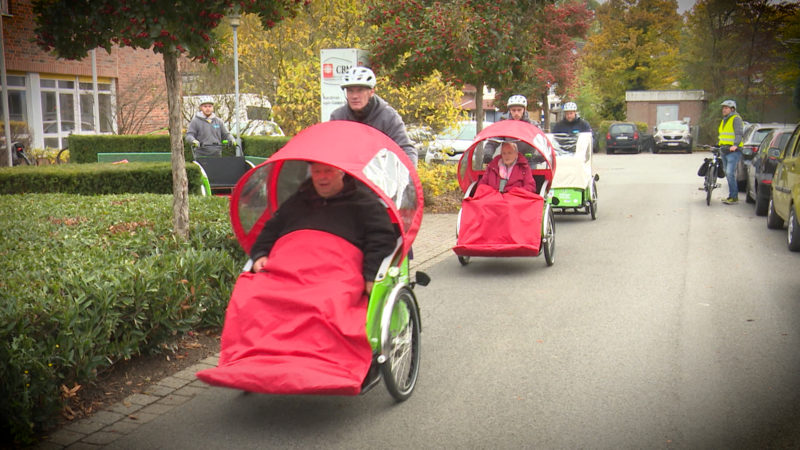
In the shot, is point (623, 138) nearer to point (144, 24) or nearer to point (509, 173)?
point (509, 173)

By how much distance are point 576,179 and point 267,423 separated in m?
9.77

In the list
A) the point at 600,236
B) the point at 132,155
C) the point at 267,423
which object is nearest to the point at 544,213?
the point at 600,236

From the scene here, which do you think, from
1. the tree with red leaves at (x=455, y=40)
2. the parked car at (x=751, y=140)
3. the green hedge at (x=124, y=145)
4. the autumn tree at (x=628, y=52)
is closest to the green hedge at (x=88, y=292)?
the tree with red leaves at (x=455, y=40)

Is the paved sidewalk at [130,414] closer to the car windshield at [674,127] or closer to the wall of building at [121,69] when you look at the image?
the wall of building at [121,69]

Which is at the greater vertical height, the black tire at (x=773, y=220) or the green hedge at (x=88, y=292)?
the green hedge at (x=88, y=292)

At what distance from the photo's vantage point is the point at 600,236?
1216 centimetres

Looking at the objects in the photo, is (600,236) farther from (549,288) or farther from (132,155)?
(132,155)

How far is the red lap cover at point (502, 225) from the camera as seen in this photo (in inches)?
351

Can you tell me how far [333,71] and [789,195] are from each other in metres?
7.24

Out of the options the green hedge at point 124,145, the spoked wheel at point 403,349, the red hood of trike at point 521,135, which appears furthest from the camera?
the green hedge at point 124,145

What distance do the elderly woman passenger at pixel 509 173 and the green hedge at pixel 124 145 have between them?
894 centimetres

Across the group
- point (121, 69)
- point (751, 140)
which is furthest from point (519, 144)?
point (121, 69)

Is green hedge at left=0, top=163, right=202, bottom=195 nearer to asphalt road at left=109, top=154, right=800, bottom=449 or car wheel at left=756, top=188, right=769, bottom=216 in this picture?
asphalt road at left=109, top=154, right=800, bottom=449

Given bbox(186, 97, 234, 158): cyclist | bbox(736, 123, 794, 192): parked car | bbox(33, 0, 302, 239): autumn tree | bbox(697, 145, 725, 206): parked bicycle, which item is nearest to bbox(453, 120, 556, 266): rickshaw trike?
bbox(33, 0, 302, 239): autumn tree
